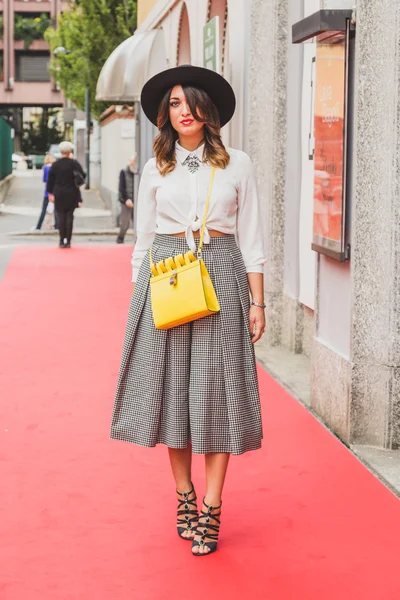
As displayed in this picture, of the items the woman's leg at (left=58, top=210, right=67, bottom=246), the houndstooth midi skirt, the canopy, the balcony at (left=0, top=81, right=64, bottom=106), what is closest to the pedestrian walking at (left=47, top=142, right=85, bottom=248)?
the woman's leg at (left=58, top=210, right=67, bottom=246)

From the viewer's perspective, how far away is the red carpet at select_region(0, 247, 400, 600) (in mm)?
4277

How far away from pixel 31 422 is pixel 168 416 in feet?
8.48

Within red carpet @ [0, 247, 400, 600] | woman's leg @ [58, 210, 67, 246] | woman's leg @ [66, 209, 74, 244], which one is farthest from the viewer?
woman's leg @ [66, 209, 74, 244]

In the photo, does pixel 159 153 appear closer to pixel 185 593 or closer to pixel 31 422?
pixel 185 593

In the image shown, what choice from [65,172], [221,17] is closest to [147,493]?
[221,17]

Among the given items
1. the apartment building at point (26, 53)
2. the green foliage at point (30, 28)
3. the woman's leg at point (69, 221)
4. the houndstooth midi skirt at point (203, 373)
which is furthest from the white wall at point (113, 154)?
the apartment building at point (26, 53)

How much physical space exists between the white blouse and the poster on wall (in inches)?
75.0

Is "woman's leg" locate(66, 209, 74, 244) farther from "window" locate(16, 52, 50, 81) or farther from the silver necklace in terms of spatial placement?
"window" locate(16, 52, 50, 81)

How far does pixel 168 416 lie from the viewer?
4.64 metres

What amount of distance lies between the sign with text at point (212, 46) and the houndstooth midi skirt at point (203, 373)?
7.55 m

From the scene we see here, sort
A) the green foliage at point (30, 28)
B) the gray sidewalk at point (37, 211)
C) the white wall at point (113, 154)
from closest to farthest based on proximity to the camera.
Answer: the gray sidewalk at point (37, 211), the white wall at point (113, 154), the green foliage at point (30, 28)

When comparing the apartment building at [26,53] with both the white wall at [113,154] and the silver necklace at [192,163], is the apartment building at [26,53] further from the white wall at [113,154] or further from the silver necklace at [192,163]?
the silver necklace at [192,163]

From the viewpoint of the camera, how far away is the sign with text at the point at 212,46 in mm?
12047

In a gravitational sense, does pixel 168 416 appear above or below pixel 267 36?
below
